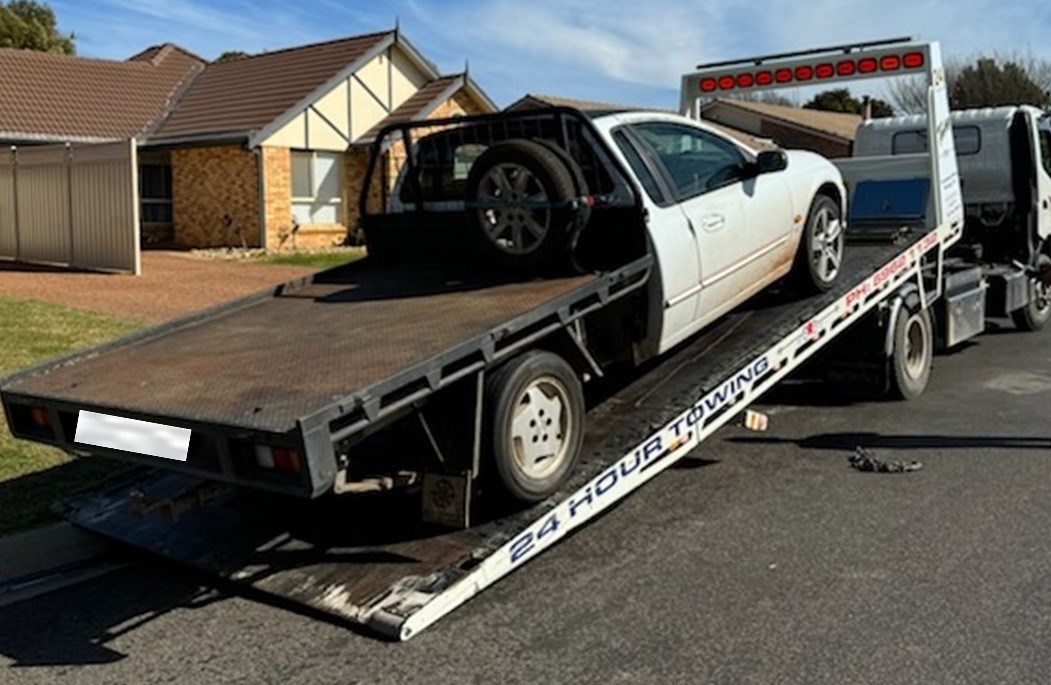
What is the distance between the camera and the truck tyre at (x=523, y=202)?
549 centimetres

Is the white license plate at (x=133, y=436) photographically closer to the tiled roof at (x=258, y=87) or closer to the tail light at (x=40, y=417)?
the tail light at (x=40, y=417)

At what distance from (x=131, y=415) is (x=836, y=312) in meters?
4.87

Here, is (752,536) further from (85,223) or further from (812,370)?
(85,223)

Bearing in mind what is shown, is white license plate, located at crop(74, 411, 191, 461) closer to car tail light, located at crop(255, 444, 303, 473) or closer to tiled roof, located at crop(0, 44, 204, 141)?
car tail light, located at crop(255, 444, 303, 473)

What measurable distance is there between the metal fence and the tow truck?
1269cm

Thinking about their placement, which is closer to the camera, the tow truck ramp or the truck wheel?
the tow truck ramp

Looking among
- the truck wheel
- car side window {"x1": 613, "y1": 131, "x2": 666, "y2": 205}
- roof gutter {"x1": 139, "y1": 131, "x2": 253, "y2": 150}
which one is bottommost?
the truck wheel

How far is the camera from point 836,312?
7320mm

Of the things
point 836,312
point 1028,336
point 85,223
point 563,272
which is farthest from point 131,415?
point 85,223

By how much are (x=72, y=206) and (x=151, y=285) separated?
3.60 metres

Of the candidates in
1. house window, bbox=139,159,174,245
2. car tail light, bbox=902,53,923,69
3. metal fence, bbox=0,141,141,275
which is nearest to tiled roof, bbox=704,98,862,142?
house window, bbox=139,159,174,245

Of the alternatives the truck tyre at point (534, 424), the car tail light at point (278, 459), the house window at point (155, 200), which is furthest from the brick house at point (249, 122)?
the car tail light at point (278, 459)

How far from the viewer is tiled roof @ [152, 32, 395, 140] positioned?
83.4ft

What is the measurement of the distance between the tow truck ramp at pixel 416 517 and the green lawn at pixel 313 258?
16.0 metres
